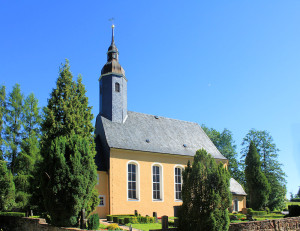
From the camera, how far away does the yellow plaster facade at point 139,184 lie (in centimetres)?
2809

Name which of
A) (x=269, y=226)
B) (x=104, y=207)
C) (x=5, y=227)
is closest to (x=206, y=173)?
(x=269, y=226)

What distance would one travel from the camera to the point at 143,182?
30.1m

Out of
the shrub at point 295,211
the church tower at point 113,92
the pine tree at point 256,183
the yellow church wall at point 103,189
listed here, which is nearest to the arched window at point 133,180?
the yellow church wall at point 103,189

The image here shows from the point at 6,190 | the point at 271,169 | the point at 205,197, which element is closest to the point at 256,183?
the point at 271,169

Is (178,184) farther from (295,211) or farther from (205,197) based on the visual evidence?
(205,197)

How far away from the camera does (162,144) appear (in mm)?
32844

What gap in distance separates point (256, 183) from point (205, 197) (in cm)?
3153

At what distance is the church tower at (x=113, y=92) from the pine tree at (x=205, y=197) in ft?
57.5

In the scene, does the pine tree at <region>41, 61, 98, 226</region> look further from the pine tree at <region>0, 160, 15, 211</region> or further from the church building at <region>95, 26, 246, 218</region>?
the pine tree at <region>0, 160, 15, 211</region>

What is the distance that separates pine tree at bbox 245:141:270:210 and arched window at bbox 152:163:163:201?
57.9 feet

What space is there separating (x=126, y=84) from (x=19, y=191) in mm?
14895

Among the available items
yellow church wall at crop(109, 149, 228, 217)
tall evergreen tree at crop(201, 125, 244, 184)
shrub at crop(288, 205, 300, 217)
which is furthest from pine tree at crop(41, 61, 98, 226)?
tall evergreen tree at crop(201, 125, 244, 184)

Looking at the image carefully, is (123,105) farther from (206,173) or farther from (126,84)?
(206,173)

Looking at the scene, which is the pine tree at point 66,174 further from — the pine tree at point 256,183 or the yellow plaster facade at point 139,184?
the pine tree at point 256,183
